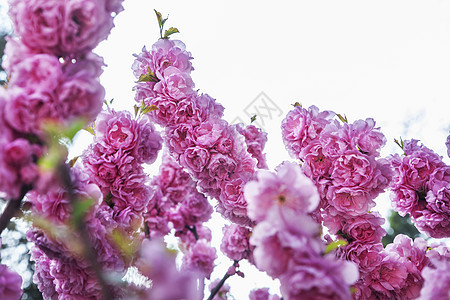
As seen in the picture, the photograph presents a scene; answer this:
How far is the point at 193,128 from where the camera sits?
89.4 inches

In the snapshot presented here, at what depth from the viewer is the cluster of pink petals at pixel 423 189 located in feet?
6.98

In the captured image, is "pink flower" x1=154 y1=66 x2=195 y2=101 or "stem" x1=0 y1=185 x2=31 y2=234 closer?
"stem" x1=0 y1=185 x2=31 y2=234

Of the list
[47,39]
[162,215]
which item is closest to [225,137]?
[47,39]

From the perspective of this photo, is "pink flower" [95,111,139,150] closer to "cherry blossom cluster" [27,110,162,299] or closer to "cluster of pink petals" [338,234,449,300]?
"cherry blossom cluster" [27,110,162,299]

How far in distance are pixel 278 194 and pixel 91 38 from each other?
0.69 metres

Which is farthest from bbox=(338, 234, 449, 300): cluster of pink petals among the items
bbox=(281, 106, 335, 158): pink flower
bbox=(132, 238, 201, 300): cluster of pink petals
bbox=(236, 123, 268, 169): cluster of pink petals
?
bbox=(132, 238, 201, 300): cluster of pink petals

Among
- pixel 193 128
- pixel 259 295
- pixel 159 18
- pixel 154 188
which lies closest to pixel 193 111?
pixel 193 128

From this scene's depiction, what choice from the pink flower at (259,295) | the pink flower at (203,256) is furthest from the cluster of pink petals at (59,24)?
the pink flower at (203,256)

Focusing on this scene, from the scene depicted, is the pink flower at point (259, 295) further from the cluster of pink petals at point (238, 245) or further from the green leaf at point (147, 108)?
the green leaf at point (147, 108)

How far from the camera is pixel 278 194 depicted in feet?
3.07

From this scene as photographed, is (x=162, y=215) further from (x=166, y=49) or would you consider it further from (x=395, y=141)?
(x=395, y=141)

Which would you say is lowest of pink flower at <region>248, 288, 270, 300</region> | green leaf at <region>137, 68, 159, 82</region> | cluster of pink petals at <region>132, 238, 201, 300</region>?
pink flower at <region>248, 288, 270, 300</region>

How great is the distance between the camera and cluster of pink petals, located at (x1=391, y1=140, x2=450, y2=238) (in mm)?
2127

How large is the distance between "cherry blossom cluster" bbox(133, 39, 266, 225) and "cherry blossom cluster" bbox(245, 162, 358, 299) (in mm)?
1211
